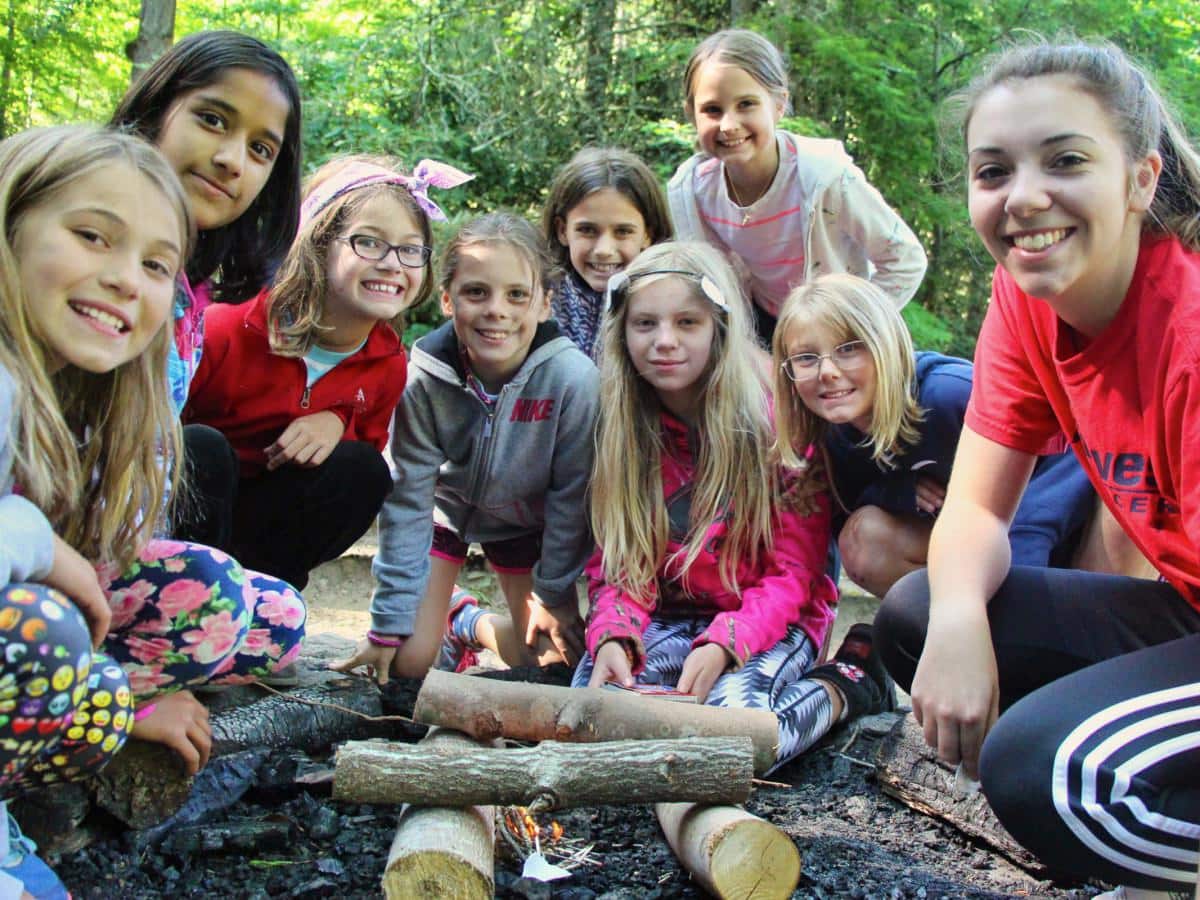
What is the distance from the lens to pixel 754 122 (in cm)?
384

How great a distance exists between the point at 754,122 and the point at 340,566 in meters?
3.22

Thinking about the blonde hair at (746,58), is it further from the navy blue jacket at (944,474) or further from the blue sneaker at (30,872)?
the blue sneaker at (30,872)

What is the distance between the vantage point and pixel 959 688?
2080 millimetres

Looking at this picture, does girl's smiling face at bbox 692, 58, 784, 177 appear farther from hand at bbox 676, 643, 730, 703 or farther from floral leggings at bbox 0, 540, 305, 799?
floral leggings at bbox 0, 540, 305, 799

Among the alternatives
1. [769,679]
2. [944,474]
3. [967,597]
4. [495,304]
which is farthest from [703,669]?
[495,304]

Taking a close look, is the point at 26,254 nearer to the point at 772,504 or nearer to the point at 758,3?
the point at 772,504

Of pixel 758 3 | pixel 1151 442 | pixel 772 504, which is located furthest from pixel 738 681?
pixel 758 3

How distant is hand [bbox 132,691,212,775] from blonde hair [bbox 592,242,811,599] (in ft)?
4.16

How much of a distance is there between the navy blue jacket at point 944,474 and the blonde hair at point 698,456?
0.24m

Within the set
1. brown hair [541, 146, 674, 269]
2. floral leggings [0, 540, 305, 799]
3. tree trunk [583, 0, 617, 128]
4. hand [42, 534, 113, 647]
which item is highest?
tree trunk [583, 0, 617, 128]

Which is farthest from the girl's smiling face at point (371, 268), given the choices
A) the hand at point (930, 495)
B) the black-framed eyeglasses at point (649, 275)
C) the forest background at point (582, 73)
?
the forest background at point (582, 73)

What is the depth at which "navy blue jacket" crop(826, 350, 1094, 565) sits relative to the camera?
9.75ft

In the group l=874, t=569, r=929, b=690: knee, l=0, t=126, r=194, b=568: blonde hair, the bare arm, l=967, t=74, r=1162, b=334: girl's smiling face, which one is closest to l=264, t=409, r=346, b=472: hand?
l=0, t=126, r=194, b=568: blonde hair

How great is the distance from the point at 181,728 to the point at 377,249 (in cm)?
146
